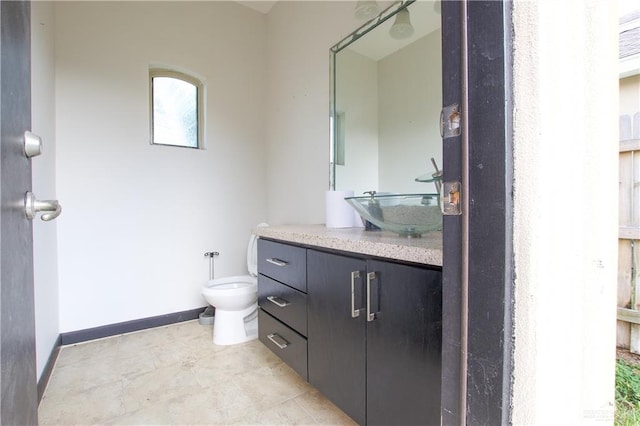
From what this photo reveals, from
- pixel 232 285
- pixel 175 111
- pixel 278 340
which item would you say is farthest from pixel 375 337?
pixel 175 111

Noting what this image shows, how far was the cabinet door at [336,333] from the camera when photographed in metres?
1.05

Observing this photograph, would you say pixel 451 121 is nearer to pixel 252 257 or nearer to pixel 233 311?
pixel 233 311

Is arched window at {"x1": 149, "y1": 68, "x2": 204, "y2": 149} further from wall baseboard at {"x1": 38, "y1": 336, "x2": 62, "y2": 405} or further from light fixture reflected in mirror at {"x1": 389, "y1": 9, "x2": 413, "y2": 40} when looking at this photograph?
light fixture reflected in mirror at {"x1": 389, "y1": 9, "x2": 413, "y2": 40}

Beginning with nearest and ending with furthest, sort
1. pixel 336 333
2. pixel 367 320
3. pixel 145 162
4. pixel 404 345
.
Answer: pixel 404 345, pixel 367 320, pixel 336 333, pixel 145 162

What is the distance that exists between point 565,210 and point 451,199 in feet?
0.54

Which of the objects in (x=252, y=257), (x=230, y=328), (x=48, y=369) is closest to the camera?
(x=48, y=369)

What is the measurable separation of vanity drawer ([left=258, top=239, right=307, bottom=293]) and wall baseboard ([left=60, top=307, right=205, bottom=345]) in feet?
3.65

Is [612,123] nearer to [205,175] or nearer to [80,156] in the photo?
[205,175]

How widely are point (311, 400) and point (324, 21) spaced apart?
2.43 m

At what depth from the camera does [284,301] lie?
1507mm

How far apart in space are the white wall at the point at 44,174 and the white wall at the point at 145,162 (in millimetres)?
105

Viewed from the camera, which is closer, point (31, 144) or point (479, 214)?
point (479, 214)

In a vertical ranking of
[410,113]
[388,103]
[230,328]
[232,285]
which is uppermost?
[388,103]

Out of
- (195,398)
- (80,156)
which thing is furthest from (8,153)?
(80,156)
